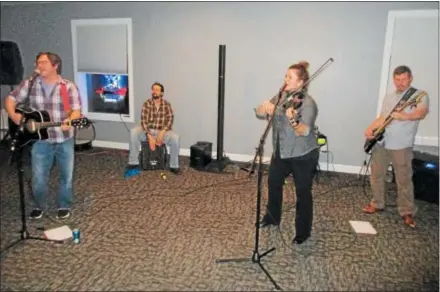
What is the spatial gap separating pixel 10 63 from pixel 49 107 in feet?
9.62

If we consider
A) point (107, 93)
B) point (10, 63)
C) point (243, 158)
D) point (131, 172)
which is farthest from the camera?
point (107, 93)

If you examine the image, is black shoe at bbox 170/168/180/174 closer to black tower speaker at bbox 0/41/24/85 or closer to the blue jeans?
the blue jeans

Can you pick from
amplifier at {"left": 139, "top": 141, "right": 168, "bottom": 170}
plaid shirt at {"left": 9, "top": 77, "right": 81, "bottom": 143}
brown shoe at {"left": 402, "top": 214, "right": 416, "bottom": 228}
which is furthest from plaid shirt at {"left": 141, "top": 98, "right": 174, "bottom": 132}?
brown shoe at {"left": 402, "top": 214, "right": 416, "bottom": 228}

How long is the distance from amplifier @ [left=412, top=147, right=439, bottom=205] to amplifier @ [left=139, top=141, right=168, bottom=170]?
2.75m

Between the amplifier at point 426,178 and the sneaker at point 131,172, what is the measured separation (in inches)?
119

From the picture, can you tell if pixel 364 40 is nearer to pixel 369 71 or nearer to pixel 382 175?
pixel 369 71

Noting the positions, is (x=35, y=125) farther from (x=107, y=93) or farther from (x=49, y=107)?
(x=107, y=93)

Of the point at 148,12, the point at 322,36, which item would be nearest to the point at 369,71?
the point at 322,36

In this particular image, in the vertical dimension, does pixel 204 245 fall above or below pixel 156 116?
below

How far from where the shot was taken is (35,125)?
9.11 ft

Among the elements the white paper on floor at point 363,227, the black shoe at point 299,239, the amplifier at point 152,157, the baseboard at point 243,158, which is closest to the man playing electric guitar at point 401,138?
the white paper on floor at point 363,227

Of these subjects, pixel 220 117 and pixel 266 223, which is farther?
pixel 220 117

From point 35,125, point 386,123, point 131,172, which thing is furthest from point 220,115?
point 35,125

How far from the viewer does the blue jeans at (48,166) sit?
2.98 metres
